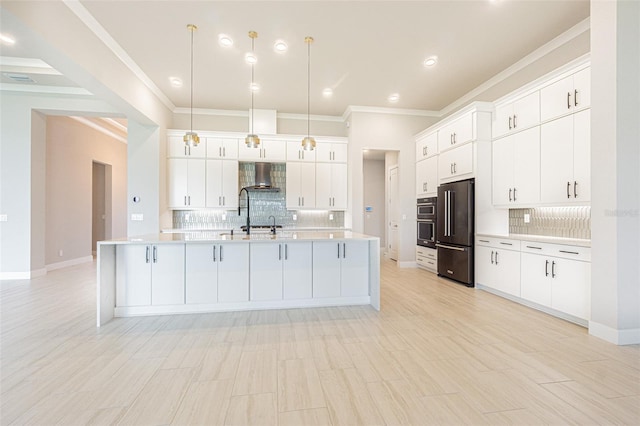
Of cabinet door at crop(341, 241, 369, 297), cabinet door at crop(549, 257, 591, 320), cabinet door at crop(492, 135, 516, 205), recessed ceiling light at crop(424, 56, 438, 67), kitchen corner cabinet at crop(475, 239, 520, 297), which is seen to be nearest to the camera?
cabinet door at crop(549, 257, 591, 320)

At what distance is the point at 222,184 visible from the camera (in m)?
6.11

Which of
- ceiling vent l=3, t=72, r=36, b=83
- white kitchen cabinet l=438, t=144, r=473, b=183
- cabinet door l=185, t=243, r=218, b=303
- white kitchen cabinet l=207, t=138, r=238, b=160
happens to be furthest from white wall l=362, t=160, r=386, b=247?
ceiling vent l=3, t=72, r=36, b=83

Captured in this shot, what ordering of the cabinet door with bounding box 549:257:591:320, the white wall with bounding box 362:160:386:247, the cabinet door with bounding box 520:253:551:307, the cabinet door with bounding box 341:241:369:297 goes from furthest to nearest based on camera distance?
1. the white wall with bounding box 362:160:386:247
2. the cabinet door with bounding box 341:241:369:297
3. the cabinet door with bounding box 520:253:551:307
4. the cabinet door with bounding box 549:257:591:320

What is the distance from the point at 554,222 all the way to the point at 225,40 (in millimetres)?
5071

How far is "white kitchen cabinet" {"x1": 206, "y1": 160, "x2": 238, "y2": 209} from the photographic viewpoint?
19.9 ft

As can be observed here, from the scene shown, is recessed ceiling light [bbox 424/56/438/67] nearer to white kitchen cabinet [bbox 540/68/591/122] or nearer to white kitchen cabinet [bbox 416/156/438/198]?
white kitchen cabinet [bbox 540/68/591/122]

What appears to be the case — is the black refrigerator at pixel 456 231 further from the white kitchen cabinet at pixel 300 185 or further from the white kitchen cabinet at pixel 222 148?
the white kitchen cabinet at pixel 222 148

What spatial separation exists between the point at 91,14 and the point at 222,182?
330 cm

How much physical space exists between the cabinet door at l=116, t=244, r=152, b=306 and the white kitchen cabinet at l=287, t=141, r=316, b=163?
368cm

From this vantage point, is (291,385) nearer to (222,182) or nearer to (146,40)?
(146,40)

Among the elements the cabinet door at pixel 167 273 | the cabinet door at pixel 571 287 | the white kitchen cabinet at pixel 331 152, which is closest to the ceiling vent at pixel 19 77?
the cabinet door at pixel 167 273

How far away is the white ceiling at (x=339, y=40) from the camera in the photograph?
327cm

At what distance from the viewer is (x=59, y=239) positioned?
6.16 meters

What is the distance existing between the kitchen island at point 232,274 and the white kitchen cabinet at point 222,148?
300 centimetres
